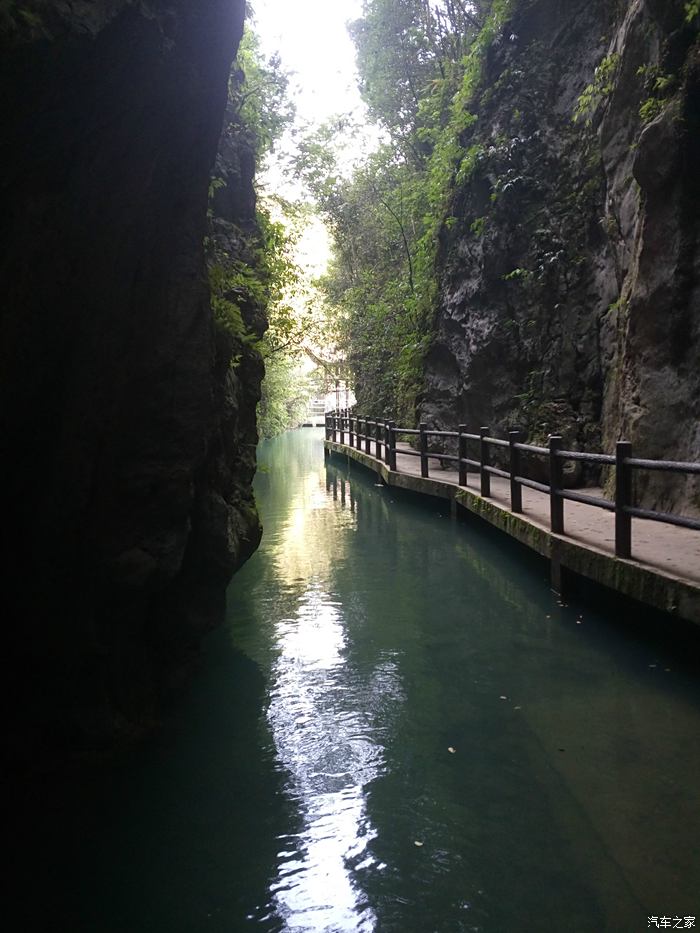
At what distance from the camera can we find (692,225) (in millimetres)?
7082

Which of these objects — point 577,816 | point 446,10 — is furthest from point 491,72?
point 577,816

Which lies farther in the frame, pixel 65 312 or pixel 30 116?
pixel 65 312

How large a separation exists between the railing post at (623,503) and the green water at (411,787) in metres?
0.84

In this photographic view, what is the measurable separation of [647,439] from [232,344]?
181 inches

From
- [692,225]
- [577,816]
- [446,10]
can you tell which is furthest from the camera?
[446,10]

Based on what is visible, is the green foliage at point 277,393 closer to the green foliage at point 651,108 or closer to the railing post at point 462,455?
Answer: the railing post at point 462,455

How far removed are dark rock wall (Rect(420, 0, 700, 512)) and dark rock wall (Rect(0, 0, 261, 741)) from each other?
5094 mm

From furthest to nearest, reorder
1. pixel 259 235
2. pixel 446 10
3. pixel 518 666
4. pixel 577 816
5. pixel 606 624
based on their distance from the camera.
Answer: pixel 446 10 < pixel 259 235 < pixel 606 624 < pixel 518 666 < pixel 577 816

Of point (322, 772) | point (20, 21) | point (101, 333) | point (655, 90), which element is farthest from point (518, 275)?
point (20, 21)

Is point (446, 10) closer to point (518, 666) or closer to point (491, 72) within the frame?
point (491, 72)

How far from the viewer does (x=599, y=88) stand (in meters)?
10.1

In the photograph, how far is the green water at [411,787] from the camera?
2.87 meters

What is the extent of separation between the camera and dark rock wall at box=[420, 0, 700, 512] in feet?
23.8

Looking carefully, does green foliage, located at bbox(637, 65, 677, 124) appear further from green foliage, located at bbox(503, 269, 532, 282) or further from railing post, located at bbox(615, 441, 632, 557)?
railing post, located at bbox(615, 441, 632, 557)
